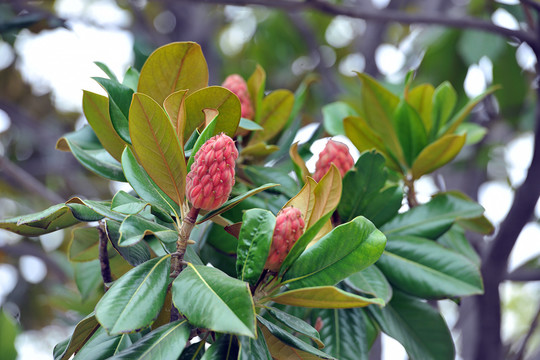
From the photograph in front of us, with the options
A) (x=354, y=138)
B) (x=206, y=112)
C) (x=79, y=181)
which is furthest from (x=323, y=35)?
(x=206, y=112)

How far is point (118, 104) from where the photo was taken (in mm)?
773

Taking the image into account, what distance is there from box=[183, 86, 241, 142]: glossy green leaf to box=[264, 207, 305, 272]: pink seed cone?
174 millimetres

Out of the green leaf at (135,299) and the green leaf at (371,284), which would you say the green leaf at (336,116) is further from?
the green leaf at (135,299)

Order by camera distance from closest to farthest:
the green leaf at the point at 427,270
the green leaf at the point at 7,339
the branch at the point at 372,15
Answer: the green leaf at the point at 427,270
the green leaf at the point at 7,339
the branch at the point at 372,15

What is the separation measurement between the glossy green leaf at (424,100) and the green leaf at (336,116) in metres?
0.15

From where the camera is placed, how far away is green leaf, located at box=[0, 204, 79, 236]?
24.6 inches

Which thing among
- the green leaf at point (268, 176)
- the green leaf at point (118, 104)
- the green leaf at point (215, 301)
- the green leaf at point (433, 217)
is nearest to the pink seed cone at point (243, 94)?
the green leaf at point (268, 176)

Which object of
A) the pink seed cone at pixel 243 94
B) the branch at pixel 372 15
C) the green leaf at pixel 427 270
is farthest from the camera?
the branch at pixel 372 15

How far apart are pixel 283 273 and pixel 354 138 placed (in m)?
0.47

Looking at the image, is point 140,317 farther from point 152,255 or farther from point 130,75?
point 130,75

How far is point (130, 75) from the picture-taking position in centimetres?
91

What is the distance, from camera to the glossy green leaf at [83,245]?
93 cm

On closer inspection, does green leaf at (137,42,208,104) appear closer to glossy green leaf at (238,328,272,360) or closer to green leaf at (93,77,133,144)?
green leaf at (93,77,133,144)

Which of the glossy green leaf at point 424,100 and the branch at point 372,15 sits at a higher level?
the branch at point 372,15
